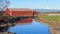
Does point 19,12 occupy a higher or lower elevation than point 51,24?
higher

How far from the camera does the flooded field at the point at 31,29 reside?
171cm

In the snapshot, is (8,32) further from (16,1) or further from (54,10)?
(54,10)

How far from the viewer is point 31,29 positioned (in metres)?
1.71

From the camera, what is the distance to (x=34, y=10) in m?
1.78

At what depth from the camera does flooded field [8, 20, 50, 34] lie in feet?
5.61

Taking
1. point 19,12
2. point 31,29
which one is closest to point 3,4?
point 19,12

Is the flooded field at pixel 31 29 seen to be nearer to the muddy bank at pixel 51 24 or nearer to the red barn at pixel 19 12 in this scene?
the muddy bank at pixel 51 24

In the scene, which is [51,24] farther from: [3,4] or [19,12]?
[3,4]

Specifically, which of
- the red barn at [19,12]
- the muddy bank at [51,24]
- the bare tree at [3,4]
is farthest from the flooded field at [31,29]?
the bare tree at [3,4]

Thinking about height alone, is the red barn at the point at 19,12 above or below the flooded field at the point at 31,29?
above

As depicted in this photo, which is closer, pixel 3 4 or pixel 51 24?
pixel 3 4

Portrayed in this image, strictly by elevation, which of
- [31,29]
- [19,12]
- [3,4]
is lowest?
[31,29]

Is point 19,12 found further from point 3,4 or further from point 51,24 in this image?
point 51,24

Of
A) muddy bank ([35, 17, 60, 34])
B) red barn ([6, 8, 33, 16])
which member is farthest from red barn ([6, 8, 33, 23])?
muddy bank ([35, 17, 60, 34])
